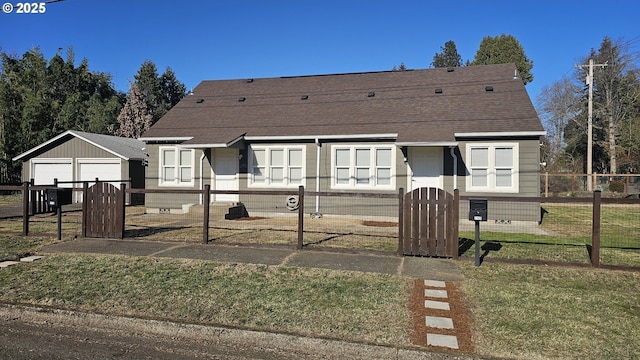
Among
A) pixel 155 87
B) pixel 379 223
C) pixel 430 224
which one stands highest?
pixel 155 87

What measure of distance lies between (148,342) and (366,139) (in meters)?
11.0

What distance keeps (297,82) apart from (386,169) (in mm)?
7335

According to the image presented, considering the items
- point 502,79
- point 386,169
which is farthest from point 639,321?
point 502,79

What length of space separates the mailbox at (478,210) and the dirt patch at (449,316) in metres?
1.36

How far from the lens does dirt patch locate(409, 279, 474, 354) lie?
13.3ft

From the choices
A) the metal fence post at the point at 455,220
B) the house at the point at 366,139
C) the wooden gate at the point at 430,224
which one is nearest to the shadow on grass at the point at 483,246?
the metal fence post at the point at 455,220

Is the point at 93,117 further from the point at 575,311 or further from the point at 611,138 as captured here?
the point at 611,138

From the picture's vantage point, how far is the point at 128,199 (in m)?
20.0

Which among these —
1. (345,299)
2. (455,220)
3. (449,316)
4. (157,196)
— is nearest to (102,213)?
(345,299)

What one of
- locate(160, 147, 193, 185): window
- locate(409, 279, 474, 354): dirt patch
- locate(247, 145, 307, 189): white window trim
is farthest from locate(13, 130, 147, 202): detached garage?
locate(409, 279, 474, 354): dirt patch

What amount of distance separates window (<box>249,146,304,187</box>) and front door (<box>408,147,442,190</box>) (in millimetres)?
3906

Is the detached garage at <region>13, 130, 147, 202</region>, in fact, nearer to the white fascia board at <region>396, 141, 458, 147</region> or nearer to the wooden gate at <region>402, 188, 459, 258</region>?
the white fascia board at <region>396, 141, 458, 147</region>

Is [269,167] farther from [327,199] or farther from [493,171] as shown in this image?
[493,171]

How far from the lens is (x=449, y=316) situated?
4680 millimetres
